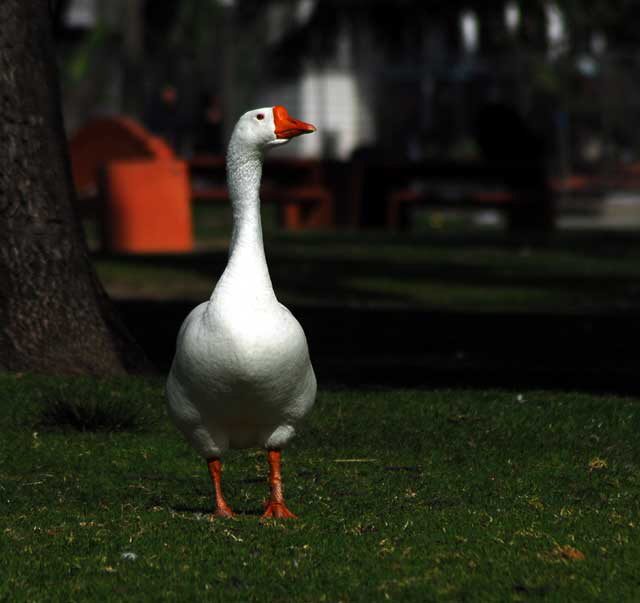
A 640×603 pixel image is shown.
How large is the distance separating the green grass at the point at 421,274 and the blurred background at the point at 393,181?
6cm

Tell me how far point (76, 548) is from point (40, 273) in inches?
154

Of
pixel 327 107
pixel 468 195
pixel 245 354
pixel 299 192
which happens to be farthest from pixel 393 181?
pixel 327 107

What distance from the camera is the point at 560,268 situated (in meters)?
19.0

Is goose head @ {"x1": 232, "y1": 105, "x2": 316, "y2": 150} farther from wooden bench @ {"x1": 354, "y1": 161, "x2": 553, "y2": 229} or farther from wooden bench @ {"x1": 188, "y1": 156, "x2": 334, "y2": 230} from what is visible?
wooden bench @ {"x1": 354, "y1": 161, "x2": 553, "y2": 229}

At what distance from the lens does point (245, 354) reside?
6.23 m

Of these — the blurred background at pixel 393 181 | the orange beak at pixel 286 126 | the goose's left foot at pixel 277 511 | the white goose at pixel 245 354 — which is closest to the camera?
the white goose at pixel 245 354

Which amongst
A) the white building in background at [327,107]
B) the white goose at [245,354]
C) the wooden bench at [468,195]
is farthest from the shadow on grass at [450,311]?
the white building in background at [327,107]

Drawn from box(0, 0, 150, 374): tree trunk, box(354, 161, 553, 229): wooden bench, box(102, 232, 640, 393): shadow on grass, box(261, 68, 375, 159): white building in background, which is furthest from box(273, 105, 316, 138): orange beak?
box(261, 68, 375, 159): white building in background

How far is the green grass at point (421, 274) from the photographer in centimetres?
1588

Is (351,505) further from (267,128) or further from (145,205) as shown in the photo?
(145,205)

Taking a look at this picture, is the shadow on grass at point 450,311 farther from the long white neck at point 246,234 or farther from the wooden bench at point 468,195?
the long white neck at point 246,234

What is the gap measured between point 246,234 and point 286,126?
487 millimetres

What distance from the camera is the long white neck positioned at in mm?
6348

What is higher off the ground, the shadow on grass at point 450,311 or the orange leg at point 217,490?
the orange leg at point 217,490
